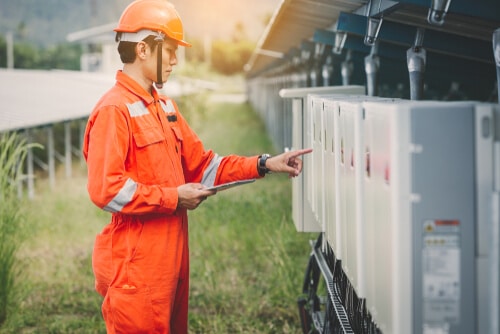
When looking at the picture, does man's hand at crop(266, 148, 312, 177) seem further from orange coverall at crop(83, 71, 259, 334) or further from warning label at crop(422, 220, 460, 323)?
warning label at crop(422, 220, 460, 323)

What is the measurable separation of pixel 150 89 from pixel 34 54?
3082 inches

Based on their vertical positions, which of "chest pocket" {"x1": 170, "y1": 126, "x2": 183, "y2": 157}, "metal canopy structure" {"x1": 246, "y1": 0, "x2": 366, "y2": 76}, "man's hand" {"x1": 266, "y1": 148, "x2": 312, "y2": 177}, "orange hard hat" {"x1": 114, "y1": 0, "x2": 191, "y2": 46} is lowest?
"man's hand" {"x1": 266, "y1": 148, "x2": 312, "y2": 177}

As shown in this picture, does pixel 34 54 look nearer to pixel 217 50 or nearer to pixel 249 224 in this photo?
pixel 217 50

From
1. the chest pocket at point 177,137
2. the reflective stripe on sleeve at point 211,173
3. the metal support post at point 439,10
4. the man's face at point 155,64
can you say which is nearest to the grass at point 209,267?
the reflective stripe on sleeve at point 211,173

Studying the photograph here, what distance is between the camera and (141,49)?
4.41 m

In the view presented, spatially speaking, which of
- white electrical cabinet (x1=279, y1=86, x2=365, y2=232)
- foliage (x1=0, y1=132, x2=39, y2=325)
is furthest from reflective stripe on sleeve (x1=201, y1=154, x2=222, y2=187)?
foliage (x1=0, y1=132, x2=39, y2=325)

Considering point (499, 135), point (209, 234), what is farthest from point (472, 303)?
point (209, 234)

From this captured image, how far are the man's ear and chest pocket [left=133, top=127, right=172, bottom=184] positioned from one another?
366 millimetres

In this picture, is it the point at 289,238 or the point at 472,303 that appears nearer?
the point at 472,303

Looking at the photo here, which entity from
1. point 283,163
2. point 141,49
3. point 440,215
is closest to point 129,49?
point 141,49

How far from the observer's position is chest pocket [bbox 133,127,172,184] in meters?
4.26

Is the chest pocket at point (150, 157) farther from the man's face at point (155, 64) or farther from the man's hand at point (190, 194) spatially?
the man's face at point (155, 64)

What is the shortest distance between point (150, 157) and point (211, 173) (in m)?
0.60

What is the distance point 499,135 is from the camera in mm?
2680
